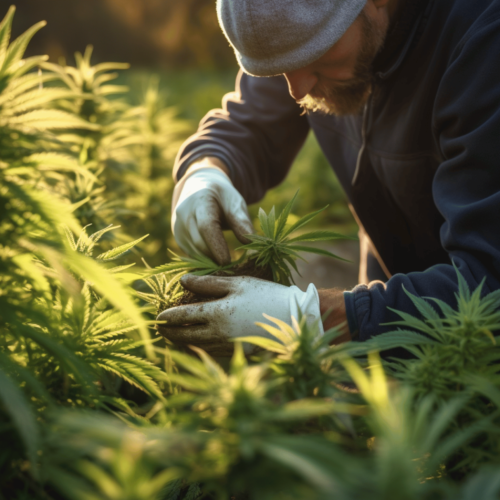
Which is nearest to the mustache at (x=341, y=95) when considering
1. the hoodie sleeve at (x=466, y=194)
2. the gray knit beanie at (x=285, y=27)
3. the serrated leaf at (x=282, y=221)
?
the gray knit beanie at (x=285, y=27)

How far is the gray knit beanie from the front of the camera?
1.43 metres

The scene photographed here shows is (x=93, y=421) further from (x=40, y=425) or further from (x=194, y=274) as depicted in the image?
(x=194, y=274)

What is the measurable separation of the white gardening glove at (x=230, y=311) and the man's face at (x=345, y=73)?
876 mm

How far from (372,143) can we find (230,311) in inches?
45.0

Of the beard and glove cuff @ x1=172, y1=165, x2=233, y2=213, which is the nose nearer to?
the beard

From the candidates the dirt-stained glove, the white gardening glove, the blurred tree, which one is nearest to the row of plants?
the white gardening glove

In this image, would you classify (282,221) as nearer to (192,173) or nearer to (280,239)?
(280,239)

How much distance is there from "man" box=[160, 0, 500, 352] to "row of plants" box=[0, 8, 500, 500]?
24 cm

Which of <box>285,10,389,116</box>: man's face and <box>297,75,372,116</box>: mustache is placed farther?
<box>297,75,372,116</box>: mustache

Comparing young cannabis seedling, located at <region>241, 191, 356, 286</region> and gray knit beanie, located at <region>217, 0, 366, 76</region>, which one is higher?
gray knit beanie, located at <region>217, 0, 366, 76</region>

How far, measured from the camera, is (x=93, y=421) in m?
0.53

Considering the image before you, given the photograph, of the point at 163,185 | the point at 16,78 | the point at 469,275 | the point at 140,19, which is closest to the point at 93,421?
the point at 16,78

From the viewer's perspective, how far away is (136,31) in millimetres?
14664

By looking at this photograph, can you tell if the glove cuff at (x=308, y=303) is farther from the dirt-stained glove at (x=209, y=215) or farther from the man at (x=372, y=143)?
the dirt-stained glove at (x=209, y=215)
